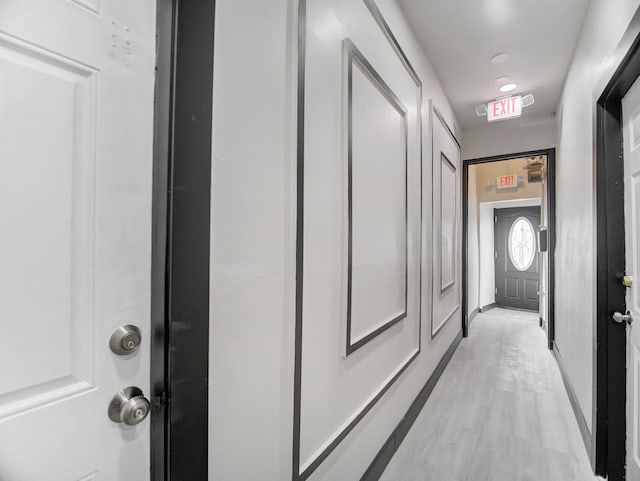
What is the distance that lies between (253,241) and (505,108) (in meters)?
3.47

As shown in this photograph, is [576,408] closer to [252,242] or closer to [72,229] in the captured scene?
[252,242]

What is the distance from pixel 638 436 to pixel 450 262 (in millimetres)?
2202

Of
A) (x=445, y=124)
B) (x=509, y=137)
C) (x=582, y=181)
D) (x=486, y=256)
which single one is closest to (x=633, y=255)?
(x=582, y=181)

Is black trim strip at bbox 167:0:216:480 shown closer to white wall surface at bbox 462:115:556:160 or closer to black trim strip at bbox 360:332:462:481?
black trim strip at bbox 360:332:462:481

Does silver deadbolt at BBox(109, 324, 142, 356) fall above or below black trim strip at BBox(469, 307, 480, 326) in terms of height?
above

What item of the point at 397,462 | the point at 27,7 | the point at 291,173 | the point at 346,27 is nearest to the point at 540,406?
the point at 397,462

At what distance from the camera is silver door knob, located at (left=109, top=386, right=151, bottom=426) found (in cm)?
66

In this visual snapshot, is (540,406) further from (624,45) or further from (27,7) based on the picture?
(27,7)

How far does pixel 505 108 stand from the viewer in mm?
3285

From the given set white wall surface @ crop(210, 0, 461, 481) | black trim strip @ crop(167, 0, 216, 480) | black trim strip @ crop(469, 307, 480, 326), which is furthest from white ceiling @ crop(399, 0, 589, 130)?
black trim strip @ crop(469, 307, 480, 326)

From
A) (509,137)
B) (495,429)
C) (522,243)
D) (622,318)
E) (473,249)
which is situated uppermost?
(509,137)

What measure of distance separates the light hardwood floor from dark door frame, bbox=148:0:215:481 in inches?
59.7

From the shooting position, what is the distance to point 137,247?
695 mm

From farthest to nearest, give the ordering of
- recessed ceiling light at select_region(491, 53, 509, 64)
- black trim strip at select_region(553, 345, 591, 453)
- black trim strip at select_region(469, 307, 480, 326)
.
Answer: black trim strip at select_region(469, 307, 480, 326)
recessed ceiling light at select_region(491, 53, 509, 64)
black trim strip at select_region(553, 345, 591, 453)
